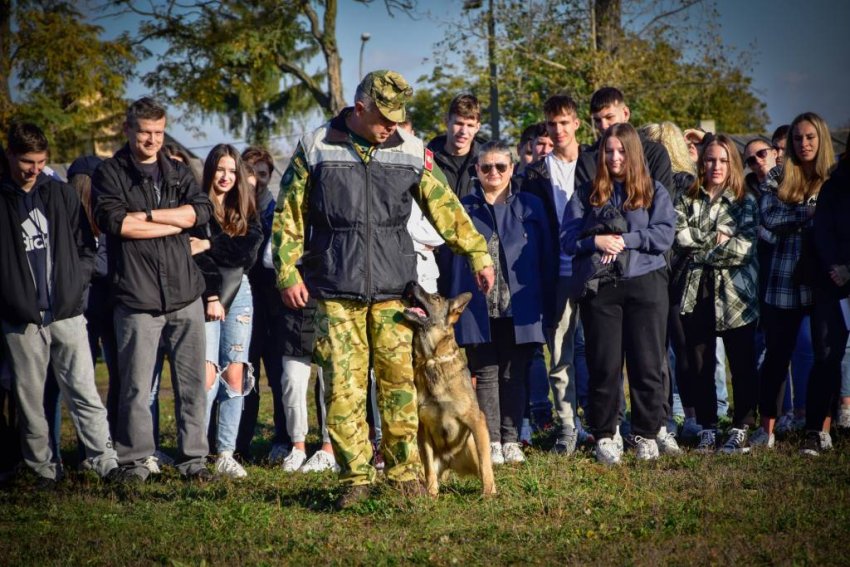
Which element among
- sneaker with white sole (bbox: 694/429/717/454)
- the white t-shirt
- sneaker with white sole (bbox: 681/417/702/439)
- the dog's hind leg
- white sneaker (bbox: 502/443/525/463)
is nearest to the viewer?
the dog's hind leg

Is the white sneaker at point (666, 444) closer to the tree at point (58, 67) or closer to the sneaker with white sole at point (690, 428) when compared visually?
the sneaker with white sole at point (690, 428)

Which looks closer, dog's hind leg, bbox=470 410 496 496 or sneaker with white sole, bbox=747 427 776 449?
dog's hind leg, bbox=470 410 496 496

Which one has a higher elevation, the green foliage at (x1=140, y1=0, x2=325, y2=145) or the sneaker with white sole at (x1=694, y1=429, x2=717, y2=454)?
the green foliage at (x1=140, y1=0, x2=325, y2=145)

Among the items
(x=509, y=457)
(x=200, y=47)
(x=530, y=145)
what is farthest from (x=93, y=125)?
(x=509, y=457)

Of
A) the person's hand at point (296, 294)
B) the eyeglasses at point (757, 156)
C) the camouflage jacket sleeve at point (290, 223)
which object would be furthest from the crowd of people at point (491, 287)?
the eyeglasses at point (757, 156)

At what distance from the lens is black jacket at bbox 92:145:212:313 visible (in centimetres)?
689

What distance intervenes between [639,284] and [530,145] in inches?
111

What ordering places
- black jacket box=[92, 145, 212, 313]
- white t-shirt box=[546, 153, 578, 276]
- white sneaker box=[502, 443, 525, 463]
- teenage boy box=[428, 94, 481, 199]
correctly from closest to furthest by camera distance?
black jacket box=[92, 145, 212, 313]
white sneaker box=[502, 443, 525, 463]
white t-shirt box=[546, 153, 578, 276]
teenage boy box=[428, 94, 481, 199]

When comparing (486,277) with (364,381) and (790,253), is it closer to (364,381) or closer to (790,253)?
(364,381)

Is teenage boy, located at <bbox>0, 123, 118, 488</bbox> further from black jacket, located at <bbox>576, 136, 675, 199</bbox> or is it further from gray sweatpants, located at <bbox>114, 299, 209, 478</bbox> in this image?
black jacket, located at <bbox>576, 136, 675, 199</bbox>

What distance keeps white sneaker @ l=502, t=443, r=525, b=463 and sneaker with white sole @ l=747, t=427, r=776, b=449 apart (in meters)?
1.79

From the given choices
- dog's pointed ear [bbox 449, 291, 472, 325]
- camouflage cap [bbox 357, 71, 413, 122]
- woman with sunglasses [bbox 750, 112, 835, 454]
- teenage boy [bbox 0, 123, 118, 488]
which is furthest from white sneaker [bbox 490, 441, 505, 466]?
teenage boy [bbox 0, 123, 118, 488]

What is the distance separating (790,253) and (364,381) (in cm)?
367

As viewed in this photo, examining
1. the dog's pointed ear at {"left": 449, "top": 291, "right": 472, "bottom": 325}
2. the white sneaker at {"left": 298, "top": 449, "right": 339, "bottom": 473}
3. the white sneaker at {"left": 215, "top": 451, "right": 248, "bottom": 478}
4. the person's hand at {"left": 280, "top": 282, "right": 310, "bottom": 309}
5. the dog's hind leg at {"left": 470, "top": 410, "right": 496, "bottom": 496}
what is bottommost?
the white sneaker at {"left": 298, "top": 449, "right": 339, "bottom": 473}
